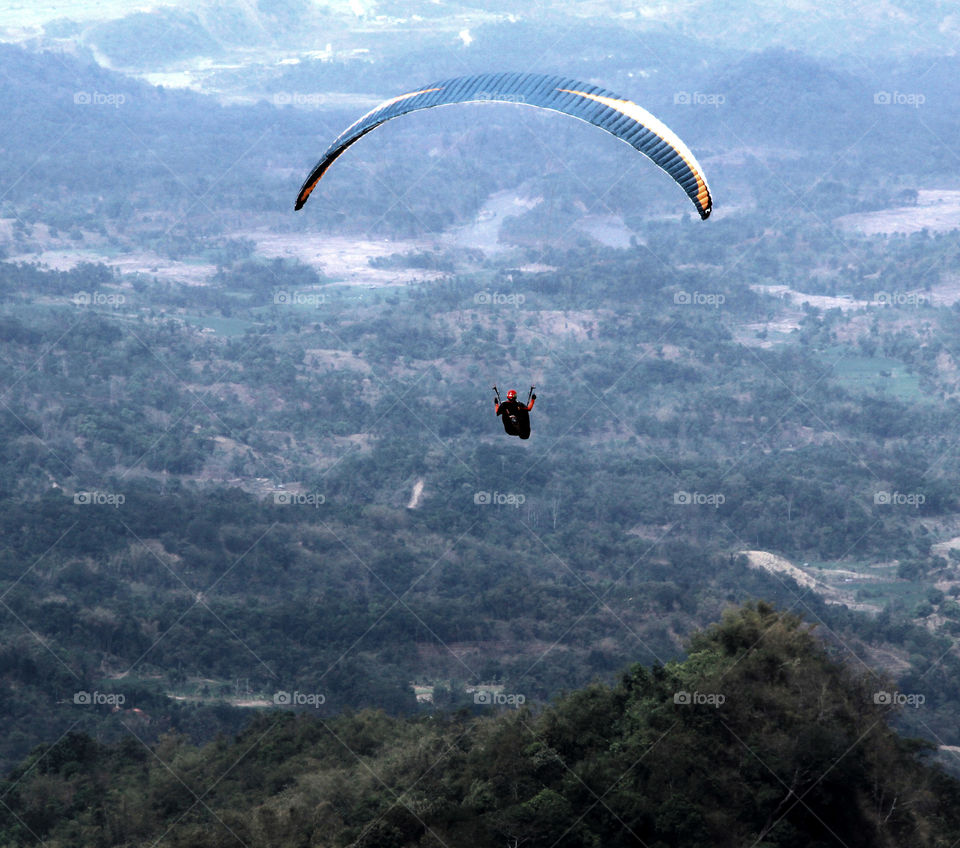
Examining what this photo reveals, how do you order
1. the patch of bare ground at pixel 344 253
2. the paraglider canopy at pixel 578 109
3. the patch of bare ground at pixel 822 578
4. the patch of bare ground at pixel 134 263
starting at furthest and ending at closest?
the patch of bare ground at pixel 344 253, the patch of bare ground at pixel 134 263, the patch of bare ground at pixel 822 578, the paraglider canopy at pixel 578 109

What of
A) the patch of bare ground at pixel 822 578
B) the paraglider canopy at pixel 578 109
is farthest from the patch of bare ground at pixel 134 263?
the paraglider canopy at pixel 578 109

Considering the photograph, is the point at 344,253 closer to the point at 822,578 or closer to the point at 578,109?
the point at 822,578

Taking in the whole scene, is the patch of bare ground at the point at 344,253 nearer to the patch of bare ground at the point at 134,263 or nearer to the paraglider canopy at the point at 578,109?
the patch of bare ground at the point at 134,263

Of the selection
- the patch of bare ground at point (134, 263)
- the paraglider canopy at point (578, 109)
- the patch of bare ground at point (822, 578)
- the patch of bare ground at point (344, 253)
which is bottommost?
the patch of bare ground at point (822, 578)

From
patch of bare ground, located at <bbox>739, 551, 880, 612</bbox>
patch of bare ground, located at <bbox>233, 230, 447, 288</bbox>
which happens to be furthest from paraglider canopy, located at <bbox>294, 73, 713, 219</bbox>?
patch of bare ground, located at <bbox>233, 230, 447, 288</bbox>

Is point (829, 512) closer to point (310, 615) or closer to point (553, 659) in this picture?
point (553, 659)

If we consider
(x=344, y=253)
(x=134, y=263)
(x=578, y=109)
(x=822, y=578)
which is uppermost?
(x=578, y=109)

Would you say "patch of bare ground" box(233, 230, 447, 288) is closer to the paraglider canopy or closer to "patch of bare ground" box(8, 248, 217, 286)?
"patch of bare ground" box(8, 248, 217, 286)

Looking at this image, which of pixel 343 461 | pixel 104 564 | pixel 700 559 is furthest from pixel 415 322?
pixel 104 564

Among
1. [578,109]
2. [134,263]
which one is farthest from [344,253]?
[578,109]
